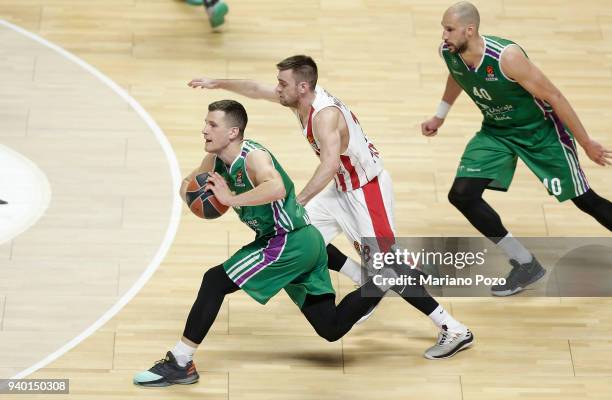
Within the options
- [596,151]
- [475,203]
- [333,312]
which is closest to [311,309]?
[333,312]

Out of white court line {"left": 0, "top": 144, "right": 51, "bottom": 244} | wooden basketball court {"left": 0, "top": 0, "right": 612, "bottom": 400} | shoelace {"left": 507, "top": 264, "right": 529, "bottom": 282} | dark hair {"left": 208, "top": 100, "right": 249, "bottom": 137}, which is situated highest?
dark hair {"left": 208, "top": 100, "right": 249, "bottom": 137}

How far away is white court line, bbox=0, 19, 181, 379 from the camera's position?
23.0 feet

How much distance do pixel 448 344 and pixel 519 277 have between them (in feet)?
2.90

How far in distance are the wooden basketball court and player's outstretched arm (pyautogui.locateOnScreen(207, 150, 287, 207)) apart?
3.96ft

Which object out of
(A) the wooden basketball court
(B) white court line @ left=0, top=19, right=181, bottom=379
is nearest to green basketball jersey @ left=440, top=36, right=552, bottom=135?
(A) the wooden basketball court

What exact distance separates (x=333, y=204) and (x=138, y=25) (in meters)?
3.37

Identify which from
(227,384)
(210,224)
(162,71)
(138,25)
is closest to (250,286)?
(227,384)

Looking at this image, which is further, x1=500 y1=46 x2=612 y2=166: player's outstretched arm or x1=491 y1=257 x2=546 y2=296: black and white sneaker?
x1=491 y1=257 x2=546 y2=296: black and white sneaker

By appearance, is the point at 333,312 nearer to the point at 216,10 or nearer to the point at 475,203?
the point at 475,203

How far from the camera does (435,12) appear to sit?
9.95 metres

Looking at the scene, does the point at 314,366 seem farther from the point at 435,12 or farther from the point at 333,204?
the point at 435,12

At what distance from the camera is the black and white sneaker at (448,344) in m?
6.98

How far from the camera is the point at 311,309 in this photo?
6.70 meters

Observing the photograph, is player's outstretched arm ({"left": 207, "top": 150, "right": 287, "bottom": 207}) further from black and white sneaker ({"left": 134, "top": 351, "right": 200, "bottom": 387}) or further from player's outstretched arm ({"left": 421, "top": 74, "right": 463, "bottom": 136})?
player's outstretched arm ({"left": 421, "top": 74, "right": 463, "bottom": 136})
